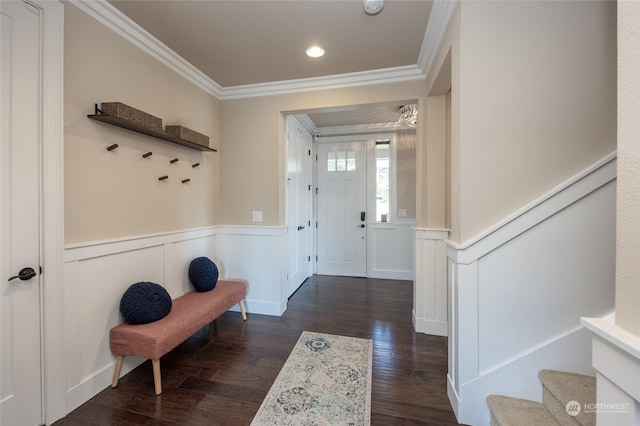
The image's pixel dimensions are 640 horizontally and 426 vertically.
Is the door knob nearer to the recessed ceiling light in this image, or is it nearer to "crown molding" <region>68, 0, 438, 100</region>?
"crown molding" <region>68, 0, 438, 100</region>

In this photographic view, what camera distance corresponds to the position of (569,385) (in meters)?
1.30

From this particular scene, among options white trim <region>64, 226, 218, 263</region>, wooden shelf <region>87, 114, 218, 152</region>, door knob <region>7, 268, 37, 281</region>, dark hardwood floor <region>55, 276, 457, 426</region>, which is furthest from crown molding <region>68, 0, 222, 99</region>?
dark hardwood floor <region>55, 276, 457, 426</region>

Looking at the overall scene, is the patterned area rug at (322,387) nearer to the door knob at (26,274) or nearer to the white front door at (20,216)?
the white front door at (20,216)

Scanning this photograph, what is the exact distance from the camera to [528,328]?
4.71 feet

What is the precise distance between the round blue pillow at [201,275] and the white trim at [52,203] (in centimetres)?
103

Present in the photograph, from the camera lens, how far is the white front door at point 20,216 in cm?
133

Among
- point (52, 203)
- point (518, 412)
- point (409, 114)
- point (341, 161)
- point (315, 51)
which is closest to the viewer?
point (518, 412)

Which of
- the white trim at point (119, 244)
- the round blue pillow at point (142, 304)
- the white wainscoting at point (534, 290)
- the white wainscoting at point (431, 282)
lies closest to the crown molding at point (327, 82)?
the white wainscoting at point (431, 282)

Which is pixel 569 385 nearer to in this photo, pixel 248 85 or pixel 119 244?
pixel 119 244

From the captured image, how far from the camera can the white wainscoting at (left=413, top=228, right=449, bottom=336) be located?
8.37 feet

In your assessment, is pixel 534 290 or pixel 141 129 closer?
pixel 534 290

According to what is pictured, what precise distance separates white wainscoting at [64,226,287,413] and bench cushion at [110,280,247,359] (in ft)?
0.44

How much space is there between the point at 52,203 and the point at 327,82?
253cm

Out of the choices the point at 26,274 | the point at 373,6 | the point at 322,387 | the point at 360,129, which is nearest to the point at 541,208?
the point at 373,6
